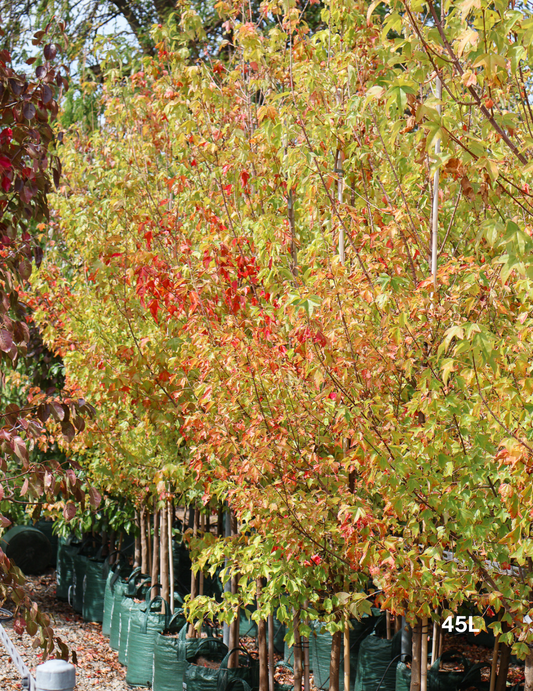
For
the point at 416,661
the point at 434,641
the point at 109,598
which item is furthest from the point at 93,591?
the point at 416,661

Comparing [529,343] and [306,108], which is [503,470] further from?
[306,108]

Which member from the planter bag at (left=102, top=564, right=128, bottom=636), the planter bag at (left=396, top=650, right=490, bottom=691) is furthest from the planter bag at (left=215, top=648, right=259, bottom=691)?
the planter bag at (left=102, top=564, right=128, bottom=636)

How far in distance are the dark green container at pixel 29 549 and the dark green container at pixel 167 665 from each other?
5619 millimetres

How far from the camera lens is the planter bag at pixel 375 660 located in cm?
601

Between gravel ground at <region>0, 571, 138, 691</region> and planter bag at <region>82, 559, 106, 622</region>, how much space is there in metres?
0.14

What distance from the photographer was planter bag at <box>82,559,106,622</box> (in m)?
9.33

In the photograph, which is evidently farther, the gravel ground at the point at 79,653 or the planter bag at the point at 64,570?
the planter bag at the point at 64,570

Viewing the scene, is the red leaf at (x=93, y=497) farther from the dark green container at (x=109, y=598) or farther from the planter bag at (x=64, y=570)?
the planter bag at (x=64, y=570)

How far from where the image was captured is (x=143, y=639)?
23.3 feet

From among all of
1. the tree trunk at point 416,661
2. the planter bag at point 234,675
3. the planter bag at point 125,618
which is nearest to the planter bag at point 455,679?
the tree trunk at point 416,661

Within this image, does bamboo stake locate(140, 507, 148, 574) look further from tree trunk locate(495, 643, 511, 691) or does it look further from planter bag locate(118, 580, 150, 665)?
tree trunk locate(495, 643, 511, 691)

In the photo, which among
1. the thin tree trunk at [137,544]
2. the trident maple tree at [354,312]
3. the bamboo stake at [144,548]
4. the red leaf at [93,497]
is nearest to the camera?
the red leaf at [93,497]

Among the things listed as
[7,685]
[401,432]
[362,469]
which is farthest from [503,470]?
[7,685]

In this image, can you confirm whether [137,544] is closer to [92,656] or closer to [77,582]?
[77,582]
